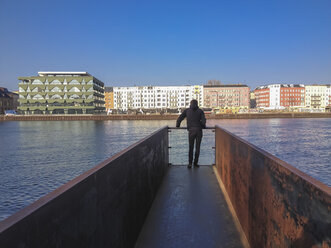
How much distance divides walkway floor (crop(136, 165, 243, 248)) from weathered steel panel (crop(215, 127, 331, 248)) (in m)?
0.38

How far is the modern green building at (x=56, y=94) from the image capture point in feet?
376

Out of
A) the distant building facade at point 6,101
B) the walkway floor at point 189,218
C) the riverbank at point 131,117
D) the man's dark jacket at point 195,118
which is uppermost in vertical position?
the distant building facade at point 6,101

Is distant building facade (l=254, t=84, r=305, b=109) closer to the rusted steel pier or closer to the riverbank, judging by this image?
the riverbank

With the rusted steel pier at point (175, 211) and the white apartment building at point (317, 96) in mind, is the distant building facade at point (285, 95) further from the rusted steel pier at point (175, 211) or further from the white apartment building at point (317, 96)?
the rusted steel pier at point (175, 211)

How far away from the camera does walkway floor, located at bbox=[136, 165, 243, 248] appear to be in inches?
146

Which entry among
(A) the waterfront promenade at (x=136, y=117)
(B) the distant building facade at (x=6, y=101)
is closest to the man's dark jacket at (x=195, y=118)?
(A) the waterfront promenade at (x=136, y=117)

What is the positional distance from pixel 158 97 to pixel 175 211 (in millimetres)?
169368

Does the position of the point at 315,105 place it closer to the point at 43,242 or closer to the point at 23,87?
the point at 23,87

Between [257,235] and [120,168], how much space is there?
1845 millimetres

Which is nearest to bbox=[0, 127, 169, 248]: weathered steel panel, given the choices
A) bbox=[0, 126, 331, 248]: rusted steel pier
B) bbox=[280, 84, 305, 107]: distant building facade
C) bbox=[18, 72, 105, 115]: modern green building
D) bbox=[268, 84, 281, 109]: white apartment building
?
bbox=[0, 126, 331, 248]: rusted steel pier

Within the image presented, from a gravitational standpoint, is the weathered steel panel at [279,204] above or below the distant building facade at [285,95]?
below

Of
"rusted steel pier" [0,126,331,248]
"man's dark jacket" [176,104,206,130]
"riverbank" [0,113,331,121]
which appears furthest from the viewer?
"riverbank" [0,113,331,121]

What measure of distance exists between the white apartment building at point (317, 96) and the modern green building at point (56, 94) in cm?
14569

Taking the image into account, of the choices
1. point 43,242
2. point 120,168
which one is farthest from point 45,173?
point 43,242
